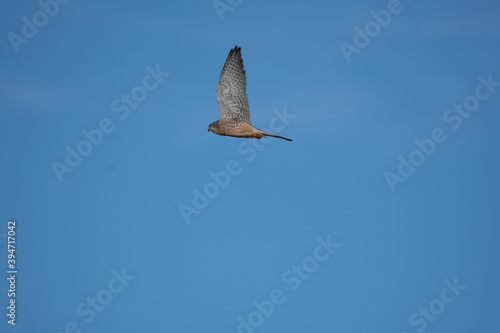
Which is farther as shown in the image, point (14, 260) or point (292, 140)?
point (14, 260)

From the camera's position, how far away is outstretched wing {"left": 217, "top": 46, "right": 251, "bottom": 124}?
42.4 m

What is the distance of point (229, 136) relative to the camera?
139 ft

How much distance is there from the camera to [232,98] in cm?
4250

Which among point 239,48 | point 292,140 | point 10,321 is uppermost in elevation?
point 239,48

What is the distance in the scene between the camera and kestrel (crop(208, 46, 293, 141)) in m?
42.3

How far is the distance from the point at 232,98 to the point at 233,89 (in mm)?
225

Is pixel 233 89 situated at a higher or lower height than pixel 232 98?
higher

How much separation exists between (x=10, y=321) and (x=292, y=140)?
343 inches

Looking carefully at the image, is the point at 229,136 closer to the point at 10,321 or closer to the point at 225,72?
the point at 225,72

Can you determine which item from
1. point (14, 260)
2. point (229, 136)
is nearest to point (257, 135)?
point (229, 136)

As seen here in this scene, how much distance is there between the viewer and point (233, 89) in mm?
42500

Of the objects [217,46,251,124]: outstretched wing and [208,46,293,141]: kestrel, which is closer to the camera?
[208,46,293,141]: kestrel

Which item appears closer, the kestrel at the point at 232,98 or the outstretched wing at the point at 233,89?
the kestrel at the point at 232,98

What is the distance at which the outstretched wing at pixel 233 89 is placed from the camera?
42.4m
